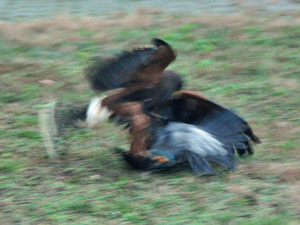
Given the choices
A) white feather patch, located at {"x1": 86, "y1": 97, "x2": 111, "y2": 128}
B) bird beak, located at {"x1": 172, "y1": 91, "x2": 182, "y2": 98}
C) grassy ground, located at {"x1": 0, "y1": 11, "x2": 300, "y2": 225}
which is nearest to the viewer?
grassy ground, located at {"x1": 0, "y1": 11, "x2": 300, "y2": 225}

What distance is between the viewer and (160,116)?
191 inches

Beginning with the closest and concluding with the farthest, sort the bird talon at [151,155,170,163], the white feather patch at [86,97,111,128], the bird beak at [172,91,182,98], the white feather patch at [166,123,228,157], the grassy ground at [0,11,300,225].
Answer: the grassy ground at [0,11,300,225] < the bird talon at [151,155,170,163] < the white feather patch at [166,123,228,157] < the white feather patch at [86,97,111,128] < the bird beak at [172,91,182,98]

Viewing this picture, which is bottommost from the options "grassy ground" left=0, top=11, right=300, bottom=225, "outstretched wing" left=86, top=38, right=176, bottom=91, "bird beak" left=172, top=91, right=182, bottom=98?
"grassy ground" left=0, top=11, right=300, bottom=225

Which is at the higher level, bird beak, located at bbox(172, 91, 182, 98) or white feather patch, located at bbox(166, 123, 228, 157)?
bird beak, located at bbox(172, 91, 182, 98)

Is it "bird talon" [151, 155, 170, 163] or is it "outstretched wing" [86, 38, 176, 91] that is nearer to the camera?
"bird talon" [151, 155, 170, 163]

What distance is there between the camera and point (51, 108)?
5.49 m

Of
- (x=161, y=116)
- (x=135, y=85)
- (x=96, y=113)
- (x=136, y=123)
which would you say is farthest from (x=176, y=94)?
(x=96, y=113)

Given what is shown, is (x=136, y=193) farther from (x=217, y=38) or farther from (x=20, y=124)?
(x=217, y=38)

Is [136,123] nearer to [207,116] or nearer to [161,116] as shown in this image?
[161,116]

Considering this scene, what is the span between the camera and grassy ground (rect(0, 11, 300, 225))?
4066mm

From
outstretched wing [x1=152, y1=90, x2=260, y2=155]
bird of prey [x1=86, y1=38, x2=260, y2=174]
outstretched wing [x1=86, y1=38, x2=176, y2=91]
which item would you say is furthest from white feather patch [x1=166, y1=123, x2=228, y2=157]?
outstretched wing [x1=86, y1=38, x2=176, y2=91]

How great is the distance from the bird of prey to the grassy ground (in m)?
0.15

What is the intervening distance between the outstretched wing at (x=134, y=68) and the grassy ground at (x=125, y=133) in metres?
0.63

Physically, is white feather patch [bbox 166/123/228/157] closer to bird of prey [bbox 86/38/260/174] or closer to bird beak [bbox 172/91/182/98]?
bird of prey [bbox 86/38/260/174]
